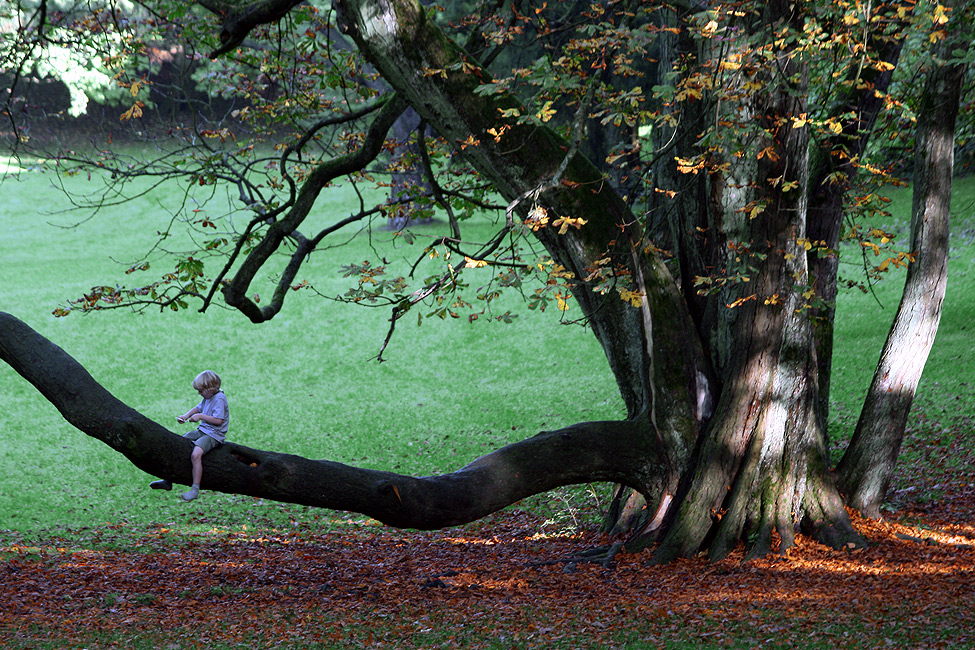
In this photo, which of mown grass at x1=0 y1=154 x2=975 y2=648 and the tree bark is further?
Result: mown grass at x1=0 y1=154 x2=975 y2=648

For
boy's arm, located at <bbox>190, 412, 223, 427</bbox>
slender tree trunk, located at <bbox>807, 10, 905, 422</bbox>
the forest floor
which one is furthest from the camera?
slender tree trunk, located at <bbox>807, 10, 905, 422</bbox>

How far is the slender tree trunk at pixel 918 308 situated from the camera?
743cm

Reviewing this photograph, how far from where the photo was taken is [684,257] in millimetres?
7461

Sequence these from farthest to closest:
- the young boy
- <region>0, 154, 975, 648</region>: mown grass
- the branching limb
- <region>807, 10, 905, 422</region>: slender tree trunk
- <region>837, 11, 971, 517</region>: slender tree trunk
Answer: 1. <region>0, 154, 975, 648</region>: mown grass
2. <region>837, 11, 971, 517</region>: slender tree trunk
3. <region>807, 10, 905, 422</region>: slender tree trunk
4. the branching limb
5. the young boy

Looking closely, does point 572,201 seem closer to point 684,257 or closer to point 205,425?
point 684,257

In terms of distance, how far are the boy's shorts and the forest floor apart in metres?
1.22

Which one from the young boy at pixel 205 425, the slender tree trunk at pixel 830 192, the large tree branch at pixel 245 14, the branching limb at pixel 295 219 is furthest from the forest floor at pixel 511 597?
the large tree branch at pixel 245 14

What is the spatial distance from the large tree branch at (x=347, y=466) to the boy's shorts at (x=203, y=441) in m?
0.04

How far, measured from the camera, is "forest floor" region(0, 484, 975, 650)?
5.13 metres

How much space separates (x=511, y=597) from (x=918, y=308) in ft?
15.0

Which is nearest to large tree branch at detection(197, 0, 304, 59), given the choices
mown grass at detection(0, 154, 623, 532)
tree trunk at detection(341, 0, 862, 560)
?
tree trunk at detection(341, 0, 862, 560)

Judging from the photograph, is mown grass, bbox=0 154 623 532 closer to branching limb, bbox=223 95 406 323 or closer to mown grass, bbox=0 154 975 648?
mown grass, bbox=0 154 975 648

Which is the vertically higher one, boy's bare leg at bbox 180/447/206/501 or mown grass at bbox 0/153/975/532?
mown grass at bbox 0/153/975/532

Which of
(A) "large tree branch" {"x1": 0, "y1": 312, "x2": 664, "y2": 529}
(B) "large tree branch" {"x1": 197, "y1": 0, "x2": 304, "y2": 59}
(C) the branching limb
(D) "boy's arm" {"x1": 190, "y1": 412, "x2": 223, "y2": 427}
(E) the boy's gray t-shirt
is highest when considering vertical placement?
(B) "large tree branch" {"x1": 197, "y1": 0, "x2": 304, "y2": 59}
